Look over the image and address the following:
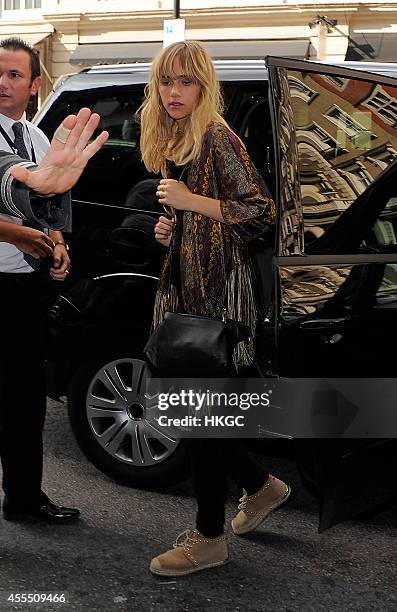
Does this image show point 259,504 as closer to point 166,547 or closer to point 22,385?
point 166,547

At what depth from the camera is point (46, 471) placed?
4.32 meters

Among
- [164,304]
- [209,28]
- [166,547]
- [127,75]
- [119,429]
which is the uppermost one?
[209,28]

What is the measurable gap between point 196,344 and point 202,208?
1.34ft

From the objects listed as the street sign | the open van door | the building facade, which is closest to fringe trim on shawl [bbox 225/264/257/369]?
the open van door

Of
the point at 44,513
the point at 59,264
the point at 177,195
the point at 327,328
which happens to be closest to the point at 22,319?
the point at 59,264

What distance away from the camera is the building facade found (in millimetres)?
18750

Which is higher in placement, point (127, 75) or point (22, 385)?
point (127, 75)

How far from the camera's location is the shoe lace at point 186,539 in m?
3.32

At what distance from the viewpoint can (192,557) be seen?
3.29m

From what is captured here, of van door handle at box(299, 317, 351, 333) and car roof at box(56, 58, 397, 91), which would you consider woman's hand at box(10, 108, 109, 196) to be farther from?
car roof at box(56, 58, 397, 91)

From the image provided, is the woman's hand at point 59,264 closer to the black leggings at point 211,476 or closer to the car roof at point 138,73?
the black leggings at point 211,476

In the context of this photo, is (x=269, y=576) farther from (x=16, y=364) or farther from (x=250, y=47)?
(x=250, y=47)

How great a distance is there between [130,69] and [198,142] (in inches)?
52.9

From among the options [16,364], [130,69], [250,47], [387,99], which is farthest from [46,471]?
[250,47]
